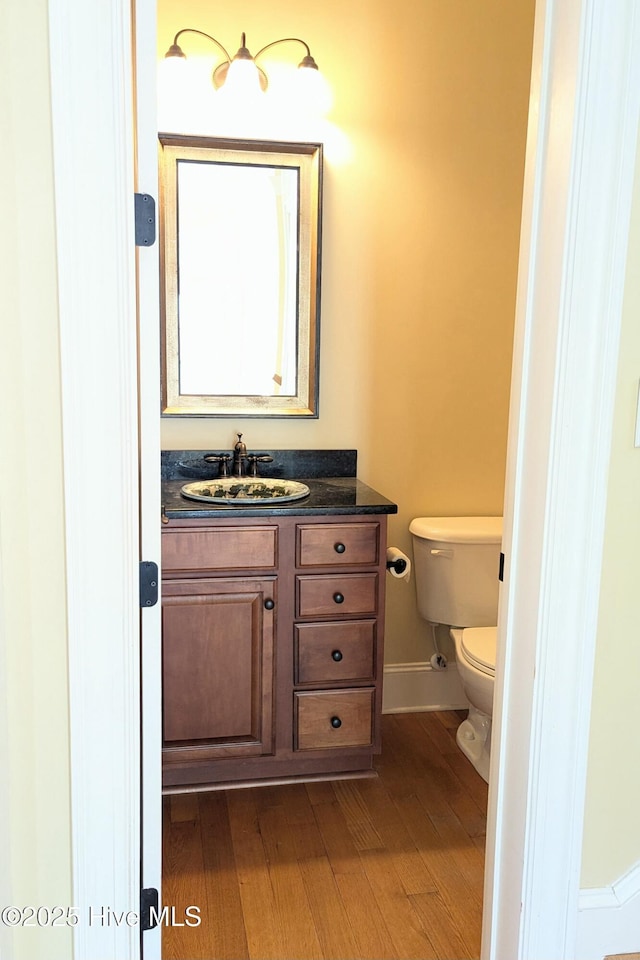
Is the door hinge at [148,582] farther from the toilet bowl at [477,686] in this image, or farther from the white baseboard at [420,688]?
the white baseboard at [420,688]

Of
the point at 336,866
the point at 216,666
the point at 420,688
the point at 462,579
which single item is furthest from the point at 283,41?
the point at 336,866

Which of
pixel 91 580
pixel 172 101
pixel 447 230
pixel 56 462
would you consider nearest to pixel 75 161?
pixel 56 462

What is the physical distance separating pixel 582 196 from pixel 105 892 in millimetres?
1383

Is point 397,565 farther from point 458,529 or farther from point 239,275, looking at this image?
point 239,275

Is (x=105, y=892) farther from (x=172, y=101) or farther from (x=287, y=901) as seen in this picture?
(x=172, y=101)

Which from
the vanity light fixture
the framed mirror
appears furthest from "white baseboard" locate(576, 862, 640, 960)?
the vanity light fixture

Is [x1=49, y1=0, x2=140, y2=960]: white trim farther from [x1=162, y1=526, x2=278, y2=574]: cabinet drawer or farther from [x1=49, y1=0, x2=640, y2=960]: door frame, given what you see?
[x1=162, y1=526, x2=278, y2=574]: cabinet drawer

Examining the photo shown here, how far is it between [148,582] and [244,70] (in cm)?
190

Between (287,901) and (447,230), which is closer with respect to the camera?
(287,901)

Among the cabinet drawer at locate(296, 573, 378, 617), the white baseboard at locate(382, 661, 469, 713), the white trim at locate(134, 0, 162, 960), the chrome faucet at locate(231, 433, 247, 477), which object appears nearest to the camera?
the white trim at locate(134, 0, 162, 960)

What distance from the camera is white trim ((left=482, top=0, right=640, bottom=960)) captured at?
1381mm

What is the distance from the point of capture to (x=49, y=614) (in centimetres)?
128

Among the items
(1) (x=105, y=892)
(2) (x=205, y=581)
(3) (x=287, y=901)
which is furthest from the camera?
(2) (x=205, y=581)

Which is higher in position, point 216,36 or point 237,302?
point 216,36
